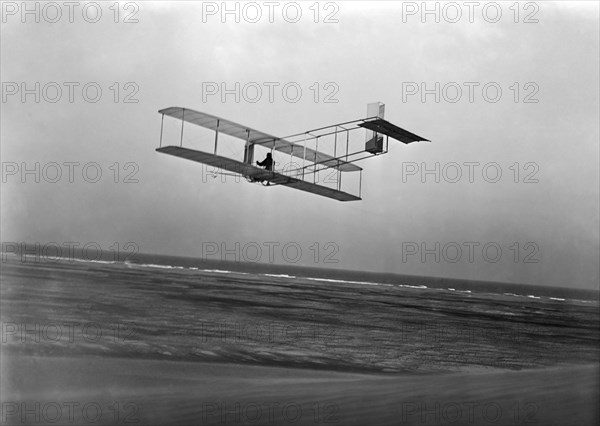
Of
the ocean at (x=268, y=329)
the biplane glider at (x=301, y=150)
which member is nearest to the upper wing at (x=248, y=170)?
the biplane glider at (x=301, y=150)

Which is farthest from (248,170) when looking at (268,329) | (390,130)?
(268,329)

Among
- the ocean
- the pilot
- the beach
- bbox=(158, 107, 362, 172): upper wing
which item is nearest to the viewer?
bbox=(158, 107, 362, 172): upper wing

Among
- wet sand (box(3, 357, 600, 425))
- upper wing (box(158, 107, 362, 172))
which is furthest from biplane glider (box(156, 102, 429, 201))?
wet sand (box(3, 357, 600, 425))

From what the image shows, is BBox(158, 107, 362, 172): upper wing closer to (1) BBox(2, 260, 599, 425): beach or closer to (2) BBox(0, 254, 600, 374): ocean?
(1) BBox(2, 260, 599, 425): beach

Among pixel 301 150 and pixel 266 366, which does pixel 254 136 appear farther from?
pixel 266 366

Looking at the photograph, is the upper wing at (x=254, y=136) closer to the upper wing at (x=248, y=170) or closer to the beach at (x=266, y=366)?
the upper wing at (x=248, y=170)

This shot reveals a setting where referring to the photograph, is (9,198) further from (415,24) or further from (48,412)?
(415,24)

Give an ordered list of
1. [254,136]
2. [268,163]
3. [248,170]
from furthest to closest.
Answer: [268,163] < [254,136] < [248,170]
